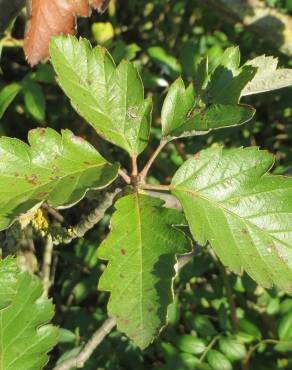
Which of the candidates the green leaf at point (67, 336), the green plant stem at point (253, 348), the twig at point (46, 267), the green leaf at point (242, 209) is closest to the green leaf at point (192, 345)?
the green plant stem at point (253, 348)

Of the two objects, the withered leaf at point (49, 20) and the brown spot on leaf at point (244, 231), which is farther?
the withered leaf at point (49, 20)

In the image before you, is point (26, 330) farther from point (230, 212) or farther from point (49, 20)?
point (49, 20)

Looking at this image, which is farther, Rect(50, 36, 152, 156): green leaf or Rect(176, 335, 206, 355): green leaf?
Rect(176, 335, 206, 355): green leaf

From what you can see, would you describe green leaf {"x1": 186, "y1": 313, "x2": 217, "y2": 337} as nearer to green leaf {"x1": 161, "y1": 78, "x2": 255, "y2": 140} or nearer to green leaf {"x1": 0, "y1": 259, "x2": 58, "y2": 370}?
green leaf {"x1": 0, "y1": 259, "x2": 58, "y2": 370}

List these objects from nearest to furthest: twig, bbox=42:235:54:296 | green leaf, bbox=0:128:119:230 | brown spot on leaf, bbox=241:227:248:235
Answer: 1. green leaf, bbox=0:128:119:230
2. brown spot on leaf, bbox=241:227:248:235
3. twig, bbox=42:235:54:296

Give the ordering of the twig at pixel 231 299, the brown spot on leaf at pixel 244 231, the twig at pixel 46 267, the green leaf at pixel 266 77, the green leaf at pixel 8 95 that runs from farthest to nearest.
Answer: the twig at pixel 46 267
the twig at pixel 231 299
the green leaf at pixel 8 95
the green leaf at pixel 266 77
the brown spot on leaf at pixel 244 231

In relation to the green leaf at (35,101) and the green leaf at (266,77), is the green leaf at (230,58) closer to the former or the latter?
the green leaf at (266,77)

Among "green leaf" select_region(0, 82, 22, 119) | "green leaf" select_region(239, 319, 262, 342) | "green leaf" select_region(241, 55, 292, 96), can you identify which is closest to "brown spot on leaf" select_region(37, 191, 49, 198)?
"green leaf" select_region(241, 55, 292, 96)
